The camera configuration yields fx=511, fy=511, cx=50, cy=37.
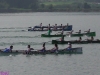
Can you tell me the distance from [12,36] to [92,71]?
37.3m

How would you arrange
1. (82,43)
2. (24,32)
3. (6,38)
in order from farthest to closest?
(24,32)
(6,38)
(82,43)

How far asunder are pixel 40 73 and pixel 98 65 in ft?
23.4

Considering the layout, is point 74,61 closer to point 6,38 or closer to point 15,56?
point 15,56

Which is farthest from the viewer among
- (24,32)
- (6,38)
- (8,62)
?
(24,32)

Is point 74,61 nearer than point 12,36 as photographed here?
Yes

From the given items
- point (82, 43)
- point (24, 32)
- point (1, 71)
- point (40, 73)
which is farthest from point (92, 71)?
point (24, 32)

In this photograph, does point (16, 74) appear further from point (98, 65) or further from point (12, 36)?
point (12, 36)

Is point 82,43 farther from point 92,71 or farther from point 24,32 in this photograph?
point 24,32

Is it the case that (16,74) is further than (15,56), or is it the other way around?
(15,56)

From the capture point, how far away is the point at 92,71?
4850 centimetres

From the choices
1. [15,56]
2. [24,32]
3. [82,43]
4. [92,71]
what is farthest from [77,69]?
[24,32]

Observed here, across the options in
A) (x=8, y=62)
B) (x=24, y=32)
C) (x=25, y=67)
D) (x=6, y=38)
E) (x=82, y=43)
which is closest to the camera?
(x=25, y=67)

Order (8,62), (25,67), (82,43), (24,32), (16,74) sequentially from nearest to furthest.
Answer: (16,74), (25,67), (8,62), (82,43), (24,32)

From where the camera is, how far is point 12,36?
84188 mm
